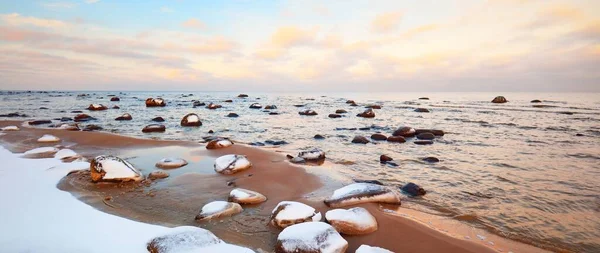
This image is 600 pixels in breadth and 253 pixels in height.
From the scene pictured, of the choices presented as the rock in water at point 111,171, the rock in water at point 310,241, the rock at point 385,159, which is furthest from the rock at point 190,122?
the rock in water at point 310,241

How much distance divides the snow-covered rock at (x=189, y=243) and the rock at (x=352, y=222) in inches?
46.6

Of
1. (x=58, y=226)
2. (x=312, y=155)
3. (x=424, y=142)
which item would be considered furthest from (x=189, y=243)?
(x=424, y=142)

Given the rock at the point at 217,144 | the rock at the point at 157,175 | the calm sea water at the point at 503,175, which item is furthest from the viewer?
the rock at the point at 217,144

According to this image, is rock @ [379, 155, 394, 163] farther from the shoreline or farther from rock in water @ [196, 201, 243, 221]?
rock in water @ [196, 201, 243, 221]

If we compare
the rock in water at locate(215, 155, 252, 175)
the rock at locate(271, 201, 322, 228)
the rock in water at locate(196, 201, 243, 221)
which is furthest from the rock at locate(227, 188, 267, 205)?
the rock in water at locate(215, 155, 252, 175)

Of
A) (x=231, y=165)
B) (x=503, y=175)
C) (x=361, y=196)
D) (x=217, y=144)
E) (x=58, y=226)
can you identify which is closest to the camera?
(x=58, y=226)

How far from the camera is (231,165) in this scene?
6.59m

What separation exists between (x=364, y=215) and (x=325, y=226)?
2.61 feet

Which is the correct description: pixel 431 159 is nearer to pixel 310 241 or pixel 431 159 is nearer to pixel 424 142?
pixel 424 142

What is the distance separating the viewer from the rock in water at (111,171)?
5379mm

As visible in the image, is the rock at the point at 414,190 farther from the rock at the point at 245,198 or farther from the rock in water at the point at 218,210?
the rock in water at the point at 218,210

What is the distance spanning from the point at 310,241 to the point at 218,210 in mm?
1560

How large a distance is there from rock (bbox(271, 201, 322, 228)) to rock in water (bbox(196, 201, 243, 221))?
61cm

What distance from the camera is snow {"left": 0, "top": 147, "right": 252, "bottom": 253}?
115 inches
